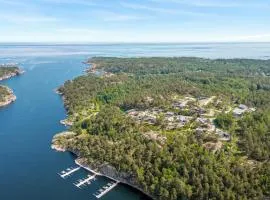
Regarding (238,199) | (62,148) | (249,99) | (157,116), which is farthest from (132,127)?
(249,99)

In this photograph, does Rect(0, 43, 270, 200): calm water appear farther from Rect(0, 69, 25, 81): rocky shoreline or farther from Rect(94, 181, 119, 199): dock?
Rect(0, 69, 25, 81): rocky shoreline

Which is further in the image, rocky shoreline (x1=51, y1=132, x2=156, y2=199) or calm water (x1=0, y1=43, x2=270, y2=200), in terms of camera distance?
rocky shoreline (x1=51, y1=132, x2=156, y2=199)

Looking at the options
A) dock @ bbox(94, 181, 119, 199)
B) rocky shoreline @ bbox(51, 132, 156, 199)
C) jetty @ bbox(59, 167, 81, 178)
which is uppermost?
rocky shoreline @ bbox(51, 132, 156, 199)

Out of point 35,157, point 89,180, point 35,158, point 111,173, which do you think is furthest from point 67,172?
point 35,157

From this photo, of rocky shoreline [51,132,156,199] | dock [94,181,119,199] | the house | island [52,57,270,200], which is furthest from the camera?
the house

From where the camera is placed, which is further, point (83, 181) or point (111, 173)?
point (111, 173)

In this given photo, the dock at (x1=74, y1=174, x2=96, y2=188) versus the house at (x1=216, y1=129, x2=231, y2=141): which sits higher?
the house at (x1=216, y1=129, x2=231, y2=141)

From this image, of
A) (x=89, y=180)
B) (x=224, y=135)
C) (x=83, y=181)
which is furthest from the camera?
(x=224, y=135)

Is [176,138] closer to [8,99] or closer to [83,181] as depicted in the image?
[83,181]

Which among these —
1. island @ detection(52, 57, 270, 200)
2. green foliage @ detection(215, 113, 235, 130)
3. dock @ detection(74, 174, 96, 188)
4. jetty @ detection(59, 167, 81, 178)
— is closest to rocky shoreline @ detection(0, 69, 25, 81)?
island @ detection(52, 57, 270, 200)
